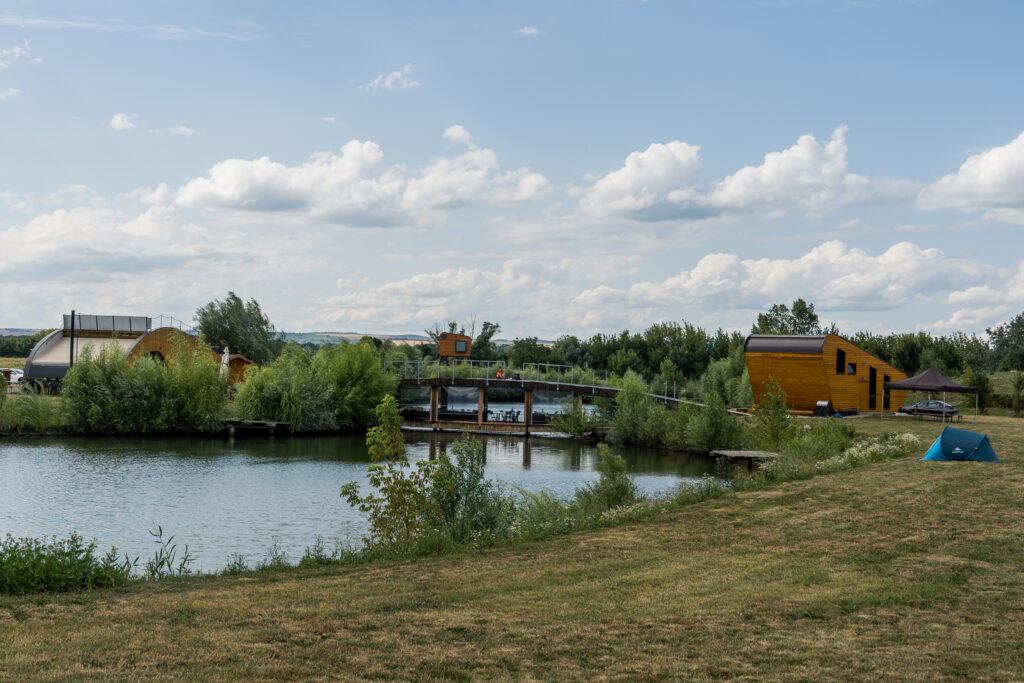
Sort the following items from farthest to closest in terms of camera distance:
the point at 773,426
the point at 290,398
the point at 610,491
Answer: the point at 290,398, the point at 773,426, the point at 610,491

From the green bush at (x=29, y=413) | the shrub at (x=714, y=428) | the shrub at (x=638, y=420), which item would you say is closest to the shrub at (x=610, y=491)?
the shrub at (x=714, y=428)

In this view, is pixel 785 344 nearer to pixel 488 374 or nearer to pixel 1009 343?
pixel 488 374

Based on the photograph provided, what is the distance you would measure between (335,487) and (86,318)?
3929 cm

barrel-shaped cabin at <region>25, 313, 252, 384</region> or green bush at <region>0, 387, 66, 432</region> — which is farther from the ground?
barrel-shaped cabin at <region>25, 313, 252, 384</region>

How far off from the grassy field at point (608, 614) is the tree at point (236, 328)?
65448mm

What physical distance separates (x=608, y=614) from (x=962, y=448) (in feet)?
51.2

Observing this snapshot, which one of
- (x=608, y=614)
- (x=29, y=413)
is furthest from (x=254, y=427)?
(x=608, y=614)

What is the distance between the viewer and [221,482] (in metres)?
28.7

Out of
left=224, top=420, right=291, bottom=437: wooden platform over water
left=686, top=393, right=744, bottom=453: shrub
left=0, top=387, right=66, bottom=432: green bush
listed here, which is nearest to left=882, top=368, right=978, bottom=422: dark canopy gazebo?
left=686, top=393, right=744, bottom=453: shrub

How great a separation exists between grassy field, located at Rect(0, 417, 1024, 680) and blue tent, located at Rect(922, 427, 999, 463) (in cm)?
851

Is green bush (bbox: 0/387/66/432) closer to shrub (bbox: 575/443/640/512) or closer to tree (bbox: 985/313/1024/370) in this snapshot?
shrub (bbox: 575/443/640/512)

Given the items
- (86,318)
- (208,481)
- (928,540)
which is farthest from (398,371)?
(928,540)

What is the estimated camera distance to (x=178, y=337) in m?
54.8

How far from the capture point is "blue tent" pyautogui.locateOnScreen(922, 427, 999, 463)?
66.9 feet
